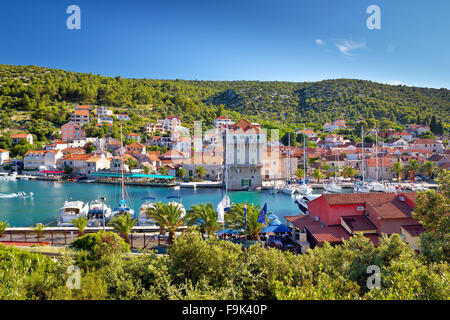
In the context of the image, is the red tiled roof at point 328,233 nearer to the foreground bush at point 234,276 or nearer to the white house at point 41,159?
the foreground bush at point 234,276

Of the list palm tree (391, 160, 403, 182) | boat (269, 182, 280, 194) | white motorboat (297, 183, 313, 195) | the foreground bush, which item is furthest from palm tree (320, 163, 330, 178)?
the foreground bush

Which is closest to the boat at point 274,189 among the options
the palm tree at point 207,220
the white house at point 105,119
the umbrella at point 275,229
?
the umbrella at point 275,229

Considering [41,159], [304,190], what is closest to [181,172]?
[304,190]

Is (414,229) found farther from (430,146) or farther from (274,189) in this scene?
(430,146)

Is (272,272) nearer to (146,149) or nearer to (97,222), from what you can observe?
(97,222)

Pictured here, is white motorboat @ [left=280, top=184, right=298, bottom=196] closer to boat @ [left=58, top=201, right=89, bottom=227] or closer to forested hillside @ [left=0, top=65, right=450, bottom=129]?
boat @ [left=58, top=201, right=89, bottom=227]

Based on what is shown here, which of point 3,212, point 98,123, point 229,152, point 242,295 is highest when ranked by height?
point 98,123
